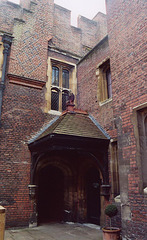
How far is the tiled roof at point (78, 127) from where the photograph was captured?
21.8 ft

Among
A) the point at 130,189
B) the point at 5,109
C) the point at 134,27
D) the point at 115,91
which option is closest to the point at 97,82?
the point at 115,91

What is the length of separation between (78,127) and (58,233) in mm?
3462

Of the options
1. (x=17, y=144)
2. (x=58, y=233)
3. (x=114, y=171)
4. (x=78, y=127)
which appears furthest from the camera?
(x=17, y=144)

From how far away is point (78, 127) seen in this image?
23.6 ft

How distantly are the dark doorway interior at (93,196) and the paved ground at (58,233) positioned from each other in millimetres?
443

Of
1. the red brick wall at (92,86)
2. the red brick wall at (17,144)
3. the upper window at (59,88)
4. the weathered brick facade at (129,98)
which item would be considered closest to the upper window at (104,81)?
the red brick wall at (92,86)

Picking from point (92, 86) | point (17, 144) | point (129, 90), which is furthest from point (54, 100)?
point (129, 90)

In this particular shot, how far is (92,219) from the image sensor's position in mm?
8102

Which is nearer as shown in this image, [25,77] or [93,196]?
[93,196]

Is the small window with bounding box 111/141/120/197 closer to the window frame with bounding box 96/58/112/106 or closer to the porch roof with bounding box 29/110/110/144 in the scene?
the porch roof with bounding box 29/110/110/144

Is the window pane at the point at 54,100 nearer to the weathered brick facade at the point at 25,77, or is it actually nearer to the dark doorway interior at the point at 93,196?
the weathered brick facade at the point at 25,77

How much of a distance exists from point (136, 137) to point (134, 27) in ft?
10.0

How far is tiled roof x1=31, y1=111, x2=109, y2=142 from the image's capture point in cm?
666

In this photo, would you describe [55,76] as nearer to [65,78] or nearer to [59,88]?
[65,78]
